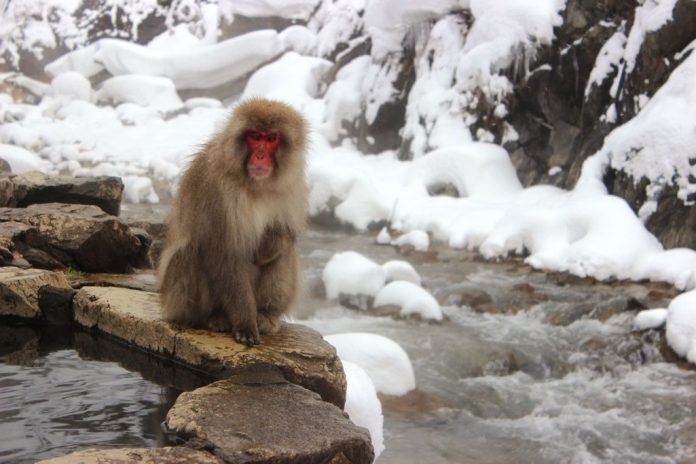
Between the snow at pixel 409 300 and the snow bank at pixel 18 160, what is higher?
the snow bank at pixel 18 160

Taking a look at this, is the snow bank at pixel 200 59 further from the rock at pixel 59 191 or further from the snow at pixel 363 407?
the snow at pixel 363 407

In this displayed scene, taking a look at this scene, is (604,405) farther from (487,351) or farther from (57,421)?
(57,421)

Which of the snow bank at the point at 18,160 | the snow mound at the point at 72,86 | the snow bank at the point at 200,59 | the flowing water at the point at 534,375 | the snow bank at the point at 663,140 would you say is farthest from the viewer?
the snow mound at the point at 72,86

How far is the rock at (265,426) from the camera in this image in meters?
1.84

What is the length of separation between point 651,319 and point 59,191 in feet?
14.1

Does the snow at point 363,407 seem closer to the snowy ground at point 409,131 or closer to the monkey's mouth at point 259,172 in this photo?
the monkey's mouth at point 259,172

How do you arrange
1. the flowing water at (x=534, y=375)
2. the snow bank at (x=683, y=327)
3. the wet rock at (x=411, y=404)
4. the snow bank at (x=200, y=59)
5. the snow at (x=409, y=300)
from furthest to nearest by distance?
the snow bank at (x=200, y=59) → the snow at (x=409, y=300) → the snow bank at (x=683, y=327) → the wet rock at (x=411, y=404) → the flowing water at (x=534, y=375)

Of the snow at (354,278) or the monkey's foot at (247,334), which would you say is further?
the snow at (354,278)

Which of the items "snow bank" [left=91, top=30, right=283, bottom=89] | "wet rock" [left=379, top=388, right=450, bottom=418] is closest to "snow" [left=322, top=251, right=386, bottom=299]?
"wet rock" [left=379, top=388, right=450, bottom=418]

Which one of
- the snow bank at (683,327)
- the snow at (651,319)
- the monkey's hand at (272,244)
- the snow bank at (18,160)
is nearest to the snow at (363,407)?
the monkey's hand at (272,244)

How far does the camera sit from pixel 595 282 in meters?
6.55

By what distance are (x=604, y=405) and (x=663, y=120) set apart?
12.6 ft

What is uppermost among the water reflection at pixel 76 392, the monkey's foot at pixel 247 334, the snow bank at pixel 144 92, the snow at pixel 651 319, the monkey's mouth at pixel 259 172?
the snow bank at pixel 144 92

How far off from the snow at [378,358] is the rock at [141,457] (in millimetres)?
2570
